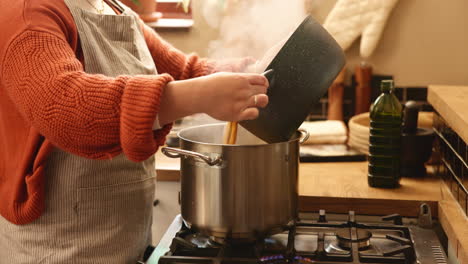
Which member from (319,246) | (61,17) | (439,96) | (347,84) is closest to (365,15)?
(347,84)

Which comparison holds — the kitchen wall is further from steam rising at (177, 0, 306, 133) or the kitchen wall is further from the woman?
the woman

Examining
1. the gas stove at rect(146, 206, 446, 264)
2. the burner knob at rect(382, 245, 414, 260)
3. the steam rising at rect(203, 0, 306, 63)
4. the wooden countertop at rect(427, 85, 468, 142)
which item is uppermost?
the steam rising at rect(203, 0, 306, 63)

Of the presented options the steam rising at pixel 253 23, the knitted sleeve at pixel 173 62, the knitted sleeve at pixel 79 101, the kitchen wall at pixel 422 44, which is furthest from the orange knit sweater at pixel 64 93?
the kitchen wall at pixel 422 44

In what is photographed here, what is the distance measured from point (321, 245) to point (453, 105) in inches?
19.6

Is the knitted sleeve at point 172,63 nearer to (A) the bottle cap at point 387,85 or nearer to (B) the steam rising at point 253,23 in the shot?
(B) the steam rising at point 253,23

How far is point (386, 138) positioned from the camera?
1511 millimetres

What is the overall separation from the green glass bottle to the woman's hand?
630 millimetres

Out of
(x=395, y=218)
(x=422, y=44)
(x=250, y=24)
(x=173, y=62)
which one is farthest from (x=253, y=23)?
(x=395, y=218)

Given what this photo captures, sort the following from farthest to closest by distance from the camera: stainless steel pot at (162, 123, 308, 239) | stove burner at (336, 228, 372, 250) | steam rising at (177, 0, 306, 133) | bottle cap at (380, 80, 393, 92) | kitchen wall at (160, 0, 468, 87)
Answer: kitchen wall at (160, 0, 468, 87)
steam rising at (177, 0, 306, 133)
bottle cap at (380, 80, 393, 92)
stove burner at (336, 228, 372, 250)
stainless steel pot at (162, 123, 308, 239)

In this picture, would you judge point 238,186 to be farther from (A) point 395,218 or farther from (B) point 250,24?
(B) point 250,24

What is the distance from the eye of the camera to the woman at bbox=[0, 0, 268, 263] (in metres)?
0.95

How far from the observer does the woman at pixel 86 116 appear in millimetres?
945

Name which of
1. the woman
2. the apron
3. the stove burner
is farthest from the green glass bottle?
the apron

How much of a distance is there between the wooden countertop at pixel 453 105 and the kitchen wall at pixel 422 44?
0.55 m
